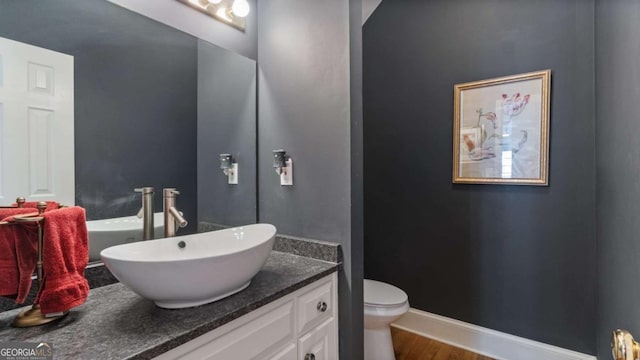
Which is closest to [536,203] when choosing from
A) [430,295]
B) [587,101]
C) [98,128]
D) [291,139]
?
[587,101]

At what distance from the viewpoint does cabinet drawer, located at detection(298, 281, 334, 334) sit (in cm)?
110

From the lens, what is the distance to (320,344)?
1184 millimetres

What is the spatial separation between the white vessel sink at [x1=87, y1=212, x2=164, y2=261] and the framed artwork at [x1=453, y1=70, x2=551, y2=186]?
1921mm

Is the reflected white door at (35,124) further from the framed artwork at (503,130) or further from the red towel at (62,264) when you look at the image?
the framed artwork at (503,130)

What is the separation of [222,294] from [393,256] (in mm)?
1722

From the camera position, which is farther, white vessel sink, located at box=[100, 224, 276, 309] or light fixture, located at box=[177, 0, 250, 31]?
light fixture, located at box=[177, 0, 250, 31]

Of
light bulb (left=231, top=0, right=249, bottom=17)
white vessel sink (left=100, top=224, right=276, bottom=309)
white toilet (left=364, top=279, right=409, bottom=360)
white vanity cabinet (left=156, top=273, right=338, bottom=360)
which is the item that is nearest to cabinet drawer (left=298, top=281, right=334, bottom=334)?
white vanity cabinet (left=156, top=273, right=338, bottom=360)

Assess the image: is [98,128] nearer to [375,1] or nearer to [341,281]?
[341,281]

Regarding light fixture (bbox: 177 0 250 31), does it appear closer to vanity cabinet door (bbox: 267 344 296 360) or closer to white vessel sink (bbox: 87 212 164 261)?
white vessel sink (bbox: 87 212 164 261)

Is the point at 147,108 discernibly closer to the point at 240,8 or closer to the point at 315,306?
the point at 240,8

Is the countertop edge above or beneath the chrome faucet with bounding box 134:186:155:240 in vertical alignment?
beneath

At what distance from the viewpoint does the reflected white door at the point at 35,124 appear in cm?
85

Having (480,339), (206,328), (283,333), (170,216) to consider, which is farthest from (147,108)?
(480,339)

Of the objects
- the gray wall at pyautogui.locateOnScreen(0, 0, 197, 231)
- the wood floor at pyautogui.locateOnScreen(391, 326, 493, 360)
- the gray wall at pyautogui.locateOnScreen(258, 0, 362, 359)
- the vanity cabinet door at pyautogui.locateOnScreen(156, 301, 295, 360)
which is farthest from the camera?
the wood floor at pyautogui.locateOnScreen(391, 326, 493, 360)
